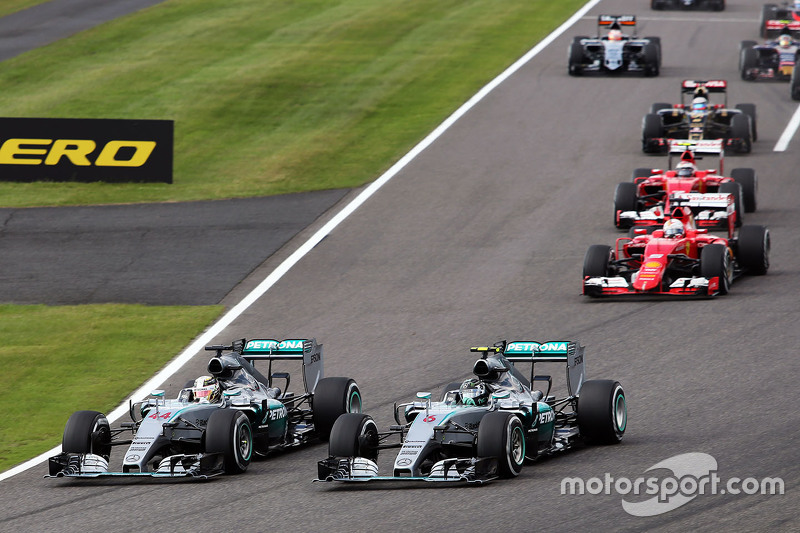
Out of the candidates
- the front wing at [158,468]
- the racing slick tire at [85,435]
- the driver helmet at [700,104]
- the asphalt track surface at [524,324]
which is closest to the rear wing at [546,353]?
the asphalt track surface at [524,324]

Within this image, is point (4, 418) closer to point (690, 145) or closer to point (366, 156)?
point (690, 145)

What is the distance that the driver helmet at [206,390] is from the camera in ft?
52.3

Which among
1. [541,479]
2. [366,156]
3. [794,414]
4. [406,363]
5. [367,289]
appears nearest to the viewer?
[541,479]

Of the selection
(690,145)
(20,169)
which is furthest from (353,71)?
(690,145)

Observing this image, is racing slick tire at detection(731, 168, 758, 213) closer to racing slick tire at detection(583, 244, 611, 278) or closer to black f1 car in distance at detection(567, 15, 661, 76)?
racing slick tire at detection(583, 244, 611, 278)

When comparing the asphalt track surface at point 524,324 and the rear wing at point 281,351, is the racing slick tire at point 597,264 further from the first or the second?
the rear wing at point 281,351

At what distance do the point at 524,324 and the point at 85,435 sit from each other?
8748 mm

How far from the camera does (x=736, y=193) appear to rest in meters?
27.5

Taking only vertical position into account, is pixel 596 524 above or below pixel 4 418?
above

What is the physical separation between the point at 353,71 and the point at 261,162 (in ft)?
33.5

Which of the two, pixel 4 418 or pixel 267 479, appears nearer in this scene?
pixel 267 479

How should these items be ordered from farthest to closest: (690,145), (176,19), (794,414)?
(176,19) → (690,145) → (794,414)

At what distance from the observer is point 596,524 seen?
1230cm

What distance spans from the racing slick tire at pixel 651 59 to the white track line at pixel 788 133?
507 centimetres
